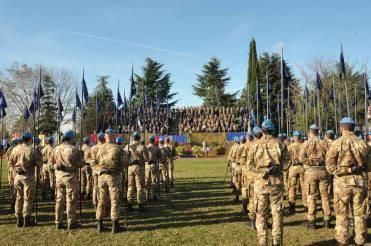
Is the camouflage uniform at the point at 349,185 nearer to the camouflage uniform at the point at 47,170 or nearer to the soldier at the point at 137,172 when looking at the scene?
the soldier at the point at 137,172

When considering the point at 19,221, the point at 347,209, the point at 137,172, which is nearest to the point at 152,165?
the point at 137,172

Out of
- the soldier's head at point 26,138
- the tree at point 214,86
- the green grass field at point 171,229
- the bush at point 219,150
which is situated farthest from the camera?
the tree at point 214,86

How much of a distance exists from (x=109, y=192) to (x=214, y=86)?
54.9 m

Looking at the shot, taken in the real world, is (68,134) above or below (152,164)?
above

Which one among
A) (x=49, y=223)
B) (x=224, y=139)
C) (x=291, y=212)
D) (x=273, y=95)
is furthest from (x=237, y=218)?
(x=273, y=95)

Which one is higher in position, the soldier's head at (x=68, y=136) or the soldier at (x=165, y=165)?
the soldier's head at (x=68, y=136)

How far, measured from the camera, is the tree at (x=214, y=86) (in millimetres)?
61878

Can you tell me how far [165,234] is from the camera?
879 centimetres

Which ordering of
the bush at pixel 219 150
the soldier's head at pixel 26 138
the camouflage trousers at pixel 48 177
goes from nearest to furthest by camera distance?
the soldier's head at pixel 26 138 → the camouflage trousers at pixel 48 177 → the bush at pixel 219 150

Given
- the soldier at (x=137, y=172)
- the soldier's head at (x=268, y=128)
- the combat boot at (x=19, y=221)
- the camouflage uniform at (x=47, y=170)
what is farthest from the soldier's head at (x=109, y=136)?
the camouflage uniform at (x=47, y=170)

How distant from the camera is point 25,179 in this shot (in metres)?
9.48

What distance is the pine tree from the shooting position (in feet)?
148

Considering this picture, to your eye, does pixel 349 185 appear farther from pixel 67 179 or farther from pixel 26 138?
pixel 26 138

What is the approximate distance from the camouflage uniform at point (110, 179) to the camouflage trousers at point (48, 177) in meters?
5.96
